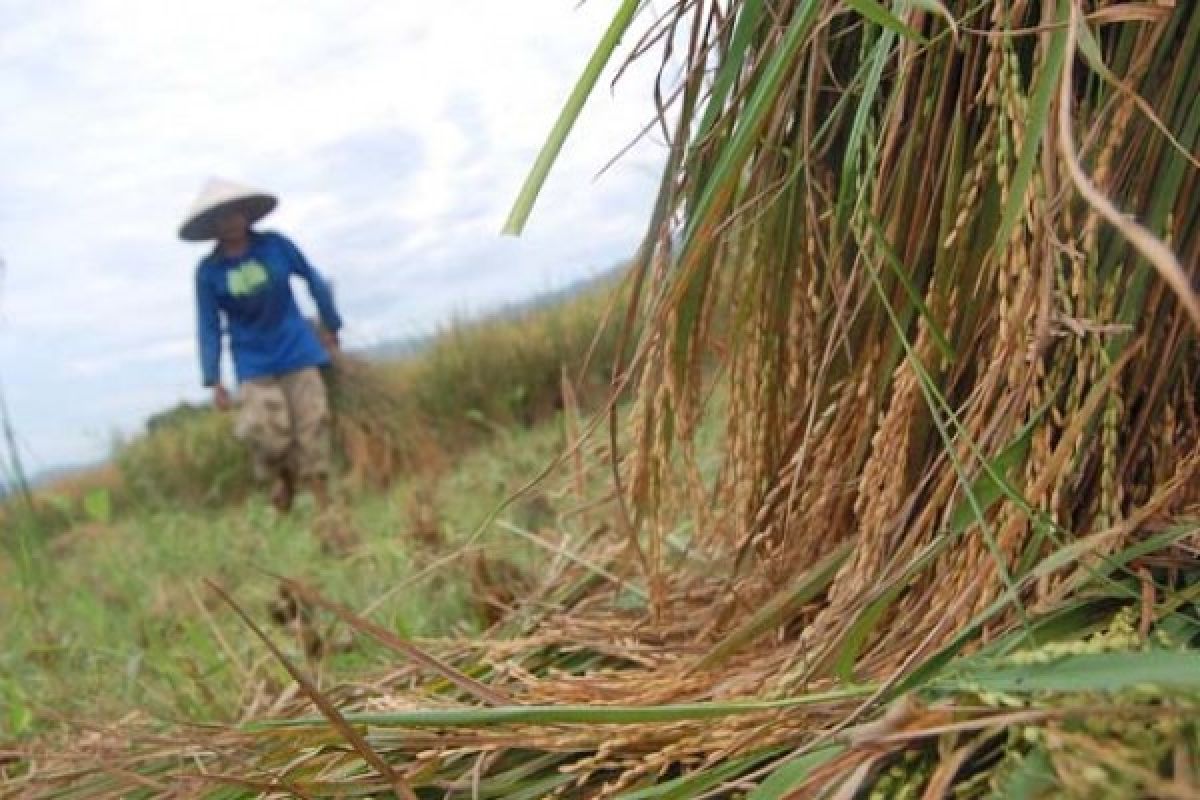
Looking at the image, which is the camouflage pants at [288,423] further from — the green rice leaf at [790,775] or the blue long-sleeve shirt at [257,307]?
the green rice leaf at [790,775]

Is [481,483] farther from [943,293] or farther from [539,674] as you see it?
[943,293]

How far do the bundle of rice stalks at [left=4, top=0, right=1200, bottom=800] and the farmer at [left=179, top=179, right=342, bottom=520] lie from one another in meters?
4.87

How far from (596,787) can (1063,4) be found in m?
0.66

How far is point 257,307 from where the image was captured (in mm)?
5996

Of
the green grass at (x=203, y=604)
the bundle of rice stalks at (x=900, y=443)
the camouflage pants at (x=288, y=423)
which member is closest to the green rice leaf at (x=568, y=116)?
the bundle of rice stalks at (x=900, y=443)

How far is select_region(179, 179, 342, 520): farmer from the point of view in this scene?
233 inches

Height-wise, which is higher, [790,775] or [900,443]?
[900,443]

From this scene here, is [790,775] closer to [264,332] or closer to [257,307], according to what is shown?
[257,307]

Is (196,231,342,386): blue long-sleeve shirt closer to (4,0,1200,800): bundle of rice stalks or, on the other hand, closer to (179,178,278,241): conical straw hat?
(179,178,278,241): conical straw hat

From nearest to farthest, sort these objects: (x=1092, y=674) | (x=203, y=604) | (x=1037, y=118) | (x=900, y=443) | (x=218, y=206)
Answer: (x=1092, y=674) → (x=1037, y=118) → (x=900, y=443) → (x=203, y=604) → (x=218, y=206)

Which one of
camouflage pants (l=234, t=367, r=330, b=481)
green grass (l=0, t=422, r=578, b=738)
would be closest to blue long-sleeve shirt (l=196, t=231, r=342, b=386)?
camouflage pants (l=234, t=367, r=330, b=481)

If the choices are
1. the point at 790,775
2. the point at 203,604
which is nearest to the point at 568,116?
the point at 790,775

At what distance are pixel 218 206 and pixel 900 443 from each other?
5.30 meters

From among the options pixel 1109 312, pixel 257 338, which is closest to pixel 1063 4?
pixel 1109 312
